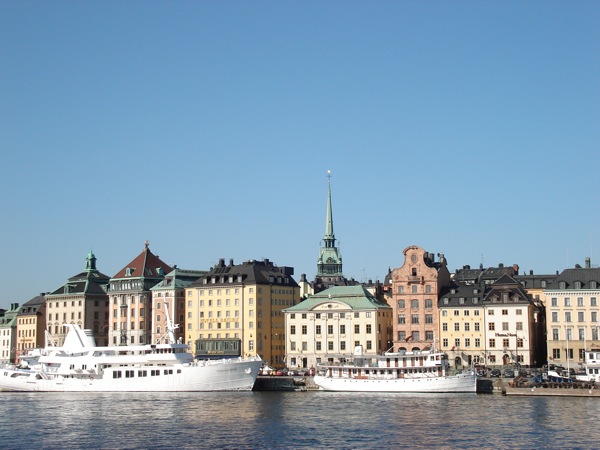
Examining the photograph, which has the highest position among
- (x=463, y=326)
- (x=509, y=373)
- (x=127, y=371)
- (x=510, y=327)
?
(x=463, y=326)

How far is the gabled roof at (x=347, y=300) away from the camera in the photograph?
556 feet

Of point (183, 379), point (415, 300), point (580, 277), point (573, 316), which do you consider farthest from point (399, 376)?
point (580, 277)

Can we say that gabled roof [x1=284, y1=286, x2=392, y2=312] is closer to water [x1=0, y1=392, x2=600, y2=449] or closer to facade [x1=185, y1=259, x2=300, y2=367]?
facade [x1=185, y1=259, x2=300, y2=367]

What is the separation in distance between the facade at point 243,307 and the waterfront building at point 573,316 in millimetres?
50034

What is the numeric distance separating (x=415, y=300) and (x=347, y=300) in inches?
510

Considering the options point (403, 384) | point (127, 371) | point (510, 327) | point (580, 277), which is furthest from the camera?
point (510, 327)

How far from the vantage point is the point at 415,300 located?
16500 cm

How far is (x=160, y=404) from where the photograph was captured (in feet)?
375

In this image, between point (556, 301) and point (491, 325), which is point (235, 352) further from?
point (556, 301)

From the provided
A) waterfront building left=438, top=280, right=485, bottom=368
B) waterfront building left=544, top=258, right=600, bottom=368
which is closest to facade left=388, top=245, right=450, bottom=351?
waterfront building left=438, top=280, right=485, bottom=368

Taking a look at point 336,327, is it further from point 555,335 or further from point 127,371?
point 127,371

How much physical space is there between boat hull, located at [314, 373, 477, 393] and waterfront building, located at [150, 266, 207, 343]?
56.7 metres

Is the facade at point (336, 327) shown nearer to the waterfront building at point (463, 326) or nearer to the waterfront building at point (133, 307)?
the waterfront building at point (463, 326)

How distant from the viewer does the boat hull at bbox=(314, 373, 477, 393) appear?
12938cm
